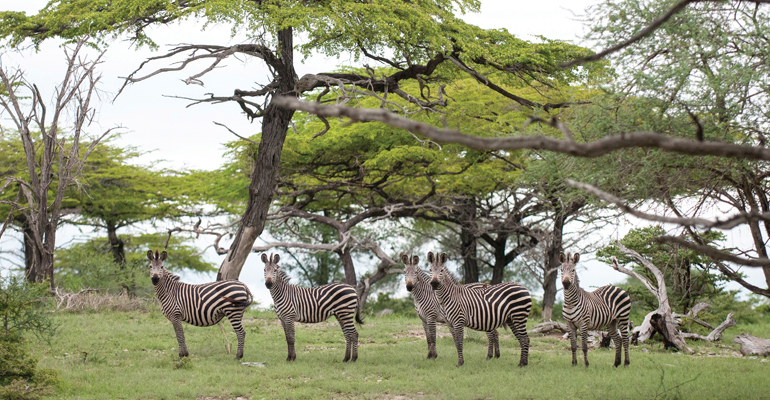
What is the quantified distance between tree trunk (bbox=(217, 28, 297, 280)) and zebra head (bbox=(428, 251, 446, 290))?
16.9 ft

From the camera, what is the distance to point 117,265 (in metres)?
22.7

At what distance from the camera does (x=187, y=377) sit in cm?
906

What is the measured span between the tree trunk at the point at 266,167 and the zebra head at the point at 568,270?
265 inches

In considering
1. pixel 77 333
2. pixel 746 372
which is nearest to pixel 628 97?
pixel 746 372

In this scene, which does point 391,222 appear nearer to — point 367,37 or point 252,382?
point 367,37

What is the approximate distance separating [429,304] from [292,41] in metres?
7.24

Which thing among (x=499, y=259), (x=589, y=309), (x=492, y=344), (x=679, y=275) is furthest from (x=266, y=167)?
(x=499, y=259)

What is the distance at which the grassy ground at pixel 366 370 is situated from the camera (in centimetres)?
Answer: 821

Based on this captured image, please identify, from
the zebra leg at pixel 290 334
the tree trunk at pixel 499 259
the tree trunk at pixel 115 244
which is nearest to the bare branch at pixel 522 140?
the zebra leg at pixel 290 334

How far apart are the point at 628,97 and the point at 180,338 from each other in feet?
26.2

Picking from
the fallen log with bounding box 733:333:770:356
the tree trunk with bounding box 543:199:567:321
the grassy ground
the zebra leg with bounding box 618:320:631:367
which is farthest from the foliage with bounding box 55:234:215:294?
the fallen log with bounding box 733:333:770:356

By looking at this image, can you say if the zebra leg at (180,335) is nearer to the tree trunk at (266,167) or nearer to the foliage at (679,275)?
the tree trunk at (266,167)

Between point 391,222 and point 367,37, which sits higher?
point 367,37

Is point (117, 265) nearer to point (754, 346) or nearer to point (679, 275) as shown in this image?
point (679, 275)
